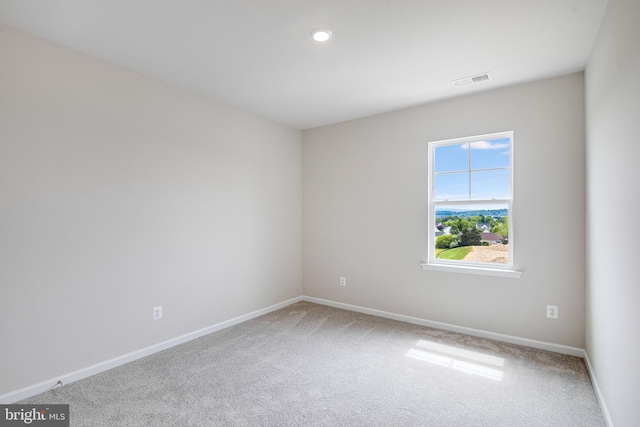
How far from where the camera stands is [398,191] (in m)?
3.84

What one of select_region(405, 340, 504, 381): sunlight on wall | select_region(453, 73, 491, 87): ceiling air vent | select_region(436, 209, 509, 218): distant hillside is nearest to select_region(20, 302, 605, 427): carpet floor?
select_region(405, 340, 504, 381): sunlight on wall

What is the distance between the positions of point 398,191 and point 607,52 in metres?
2.17

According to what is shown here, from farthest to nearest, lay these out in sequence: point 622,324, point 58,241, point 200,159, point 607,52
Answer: point 200,159 < point 58,241 < point 607,52 < point 622,324

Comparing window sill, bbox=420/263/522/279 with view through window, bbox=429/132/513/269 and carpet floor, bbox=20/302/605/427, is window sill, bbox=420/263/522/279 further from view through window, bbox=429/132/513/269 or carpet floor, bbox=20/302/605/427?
carpet floor, bbox=20/302/605/427

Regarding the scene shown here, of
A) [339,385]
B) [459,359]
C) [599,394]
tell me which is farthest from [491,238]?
[339,385]

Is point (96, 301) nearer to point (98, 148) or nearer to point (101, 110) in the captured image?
point (98, 148)

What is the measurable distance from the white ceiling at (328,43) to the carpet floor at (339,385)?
8.25ft

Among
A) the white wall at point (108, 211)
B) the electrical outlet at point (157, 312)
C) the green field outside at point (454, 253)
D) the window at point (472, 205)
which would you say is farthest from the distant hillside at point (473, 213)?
the electrical outlet at point (157, 312)

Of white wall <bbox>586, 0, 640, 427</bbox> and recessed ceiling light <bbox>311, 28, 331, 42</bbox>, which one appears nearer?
white wall <bbox>586, 0, 640, 427</bbox>

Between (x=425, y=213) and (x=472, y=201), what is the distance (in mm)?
503

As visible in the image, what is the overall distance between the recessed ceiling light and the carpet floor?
2.53 m

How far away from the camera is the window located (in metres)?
3.25

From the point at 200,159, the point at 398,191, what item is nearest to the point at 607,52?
the point at 398,191

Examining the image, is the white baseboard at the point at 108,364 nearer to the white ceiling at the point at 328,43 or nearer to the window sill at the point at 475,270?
the window sill at the point at 475,270
